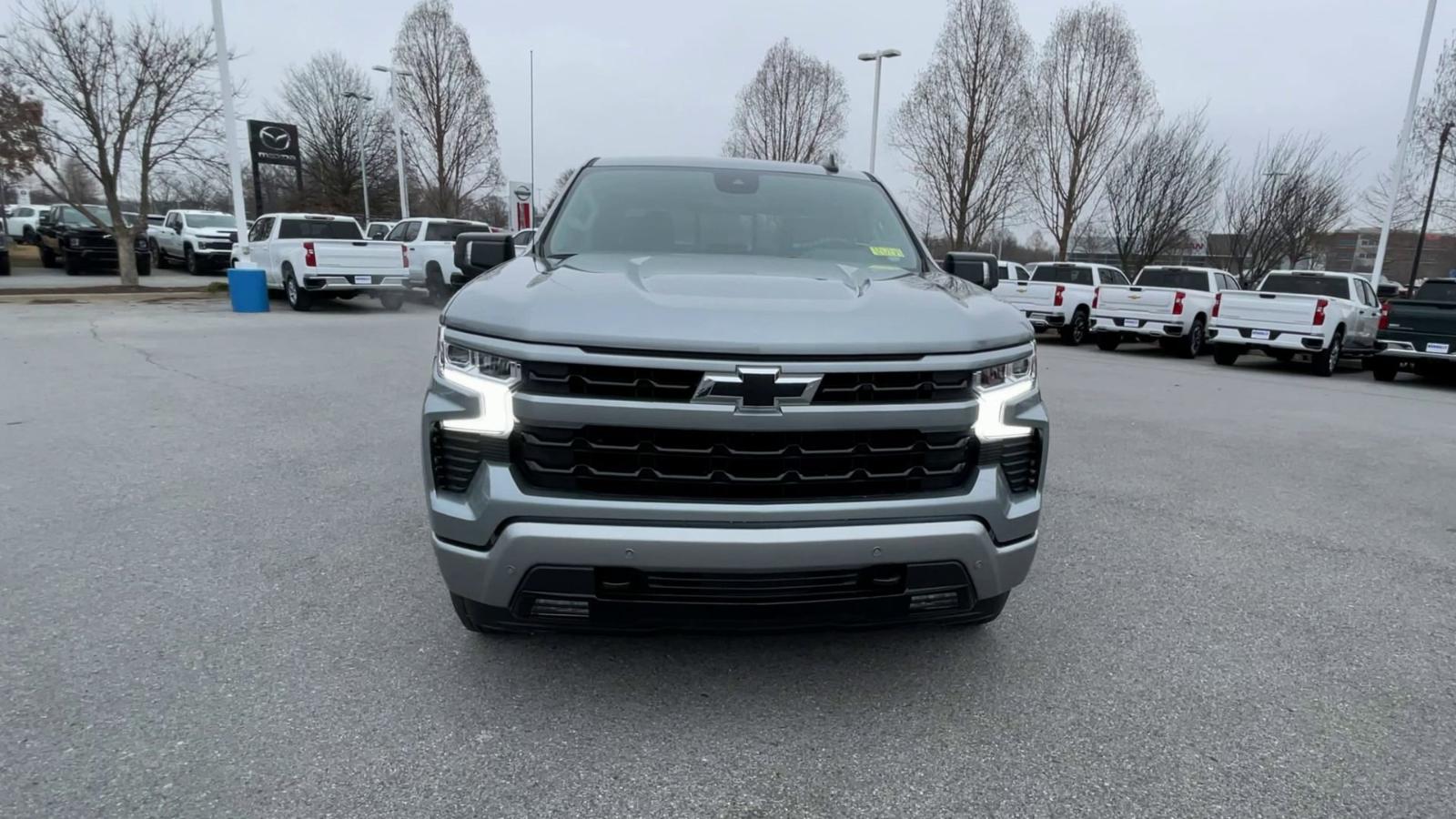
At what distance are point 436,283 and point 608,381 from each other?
1842 cm

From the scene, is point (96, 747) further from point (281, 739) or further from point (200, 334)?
point (200, 334)

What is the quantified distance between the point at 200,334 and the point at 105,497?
8.77 meters

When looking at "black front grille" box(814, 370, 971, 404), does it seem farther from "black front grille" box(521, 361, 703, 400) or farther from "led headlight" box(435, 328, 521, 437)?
"led headlight" box(435, 328, 521, 437)

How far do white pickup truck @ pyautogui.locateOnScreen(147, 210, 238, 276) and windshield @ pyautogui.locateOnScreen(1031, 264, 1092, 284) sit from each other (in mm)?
22112

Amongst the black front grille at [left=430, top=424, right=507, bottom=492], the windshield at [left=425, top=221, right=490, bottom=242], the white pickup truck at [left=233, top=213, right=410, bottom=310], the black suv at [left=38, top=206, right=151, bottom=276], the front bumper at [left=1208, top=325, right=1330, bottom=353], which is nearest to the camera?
the black front grille at [left=430, top=424, right=507, bottom=492]

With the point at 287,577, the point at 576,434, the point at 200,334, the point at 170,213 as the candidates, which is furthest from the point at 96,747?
the point at 170,213

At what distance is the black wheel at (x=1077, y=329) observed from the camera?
17891 mm

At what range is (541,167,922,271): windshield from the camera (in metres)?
3.62

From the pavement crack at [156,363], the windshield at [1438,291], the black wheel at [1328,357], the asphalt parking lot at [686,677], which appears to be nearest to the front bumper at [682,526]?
the asphalt parking lot at [686,677]

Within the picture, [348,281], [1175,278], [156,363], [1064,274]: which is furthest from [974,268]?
[1064,274]

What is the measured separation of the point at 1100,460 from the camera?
245 inches

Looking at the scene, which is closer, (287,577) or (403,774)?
(403,774)

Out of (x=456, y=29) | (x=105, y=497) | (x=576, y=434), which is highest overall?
(x=456, y=29)

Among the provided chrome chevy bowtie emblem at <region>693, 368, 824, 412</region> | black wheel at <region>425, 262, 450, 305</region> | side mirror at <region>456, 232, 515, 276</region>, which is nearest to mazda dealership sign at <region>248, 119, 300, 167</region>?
black wheel at <region>425, 262, 450, 305</region>
